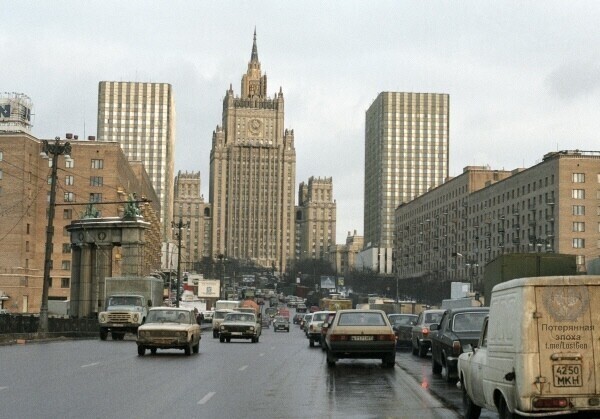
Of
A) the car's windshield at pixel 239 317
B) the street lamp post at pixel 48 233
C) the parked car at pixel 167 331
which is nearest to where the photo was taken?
the parked car at pixel 167 331

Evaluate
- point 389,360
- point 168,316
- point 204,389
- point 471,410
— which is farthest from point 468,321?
point 168,316

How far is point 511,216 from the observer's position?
12631 centimetres

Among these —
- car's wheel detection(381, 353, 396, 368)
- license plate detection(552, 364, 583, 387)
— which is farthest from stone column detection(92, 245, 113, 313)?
license plate detection(552, 364, 583, 387)

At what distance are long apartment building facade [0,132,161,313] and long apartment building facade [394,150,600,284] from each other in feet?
152

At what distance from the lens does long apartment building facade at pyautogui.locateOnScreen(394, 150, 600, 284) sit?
114062mm

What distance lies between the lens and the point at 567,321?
35.5 feet

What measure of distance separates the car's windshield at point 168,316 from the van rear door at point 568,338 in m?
21.2

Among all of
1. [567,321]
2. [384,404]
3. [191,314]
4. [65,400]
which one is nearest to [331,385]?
[384,404]

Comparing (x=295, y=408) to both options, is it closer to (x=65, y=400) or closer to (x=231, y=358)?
(x=65, y=400)

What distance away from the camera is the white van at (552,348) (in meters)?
10.5

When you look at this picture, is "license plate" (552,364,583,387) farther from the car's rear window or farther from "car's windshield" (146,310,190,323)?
"car's windshield" (146,310,190,323)

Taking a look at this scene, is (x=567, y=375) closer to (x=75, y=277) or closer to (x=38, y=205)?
(x=75, y=277)

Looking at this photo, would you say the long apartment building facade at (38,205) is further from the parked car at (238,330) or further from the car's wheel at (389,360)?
the car's wheel at (389,360)

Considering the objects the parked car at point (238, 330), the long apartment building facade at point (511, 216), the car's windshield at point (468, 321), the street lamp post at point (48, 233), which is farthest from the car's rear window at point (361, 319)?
the long apartment building facade at point (511, 216)
